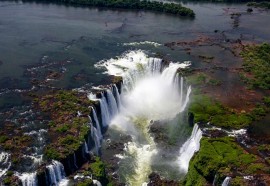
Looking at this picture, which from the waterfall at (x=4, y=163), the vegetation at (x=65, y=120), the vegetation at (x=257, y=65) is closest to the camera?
the waterfall at (x=4, y=163)

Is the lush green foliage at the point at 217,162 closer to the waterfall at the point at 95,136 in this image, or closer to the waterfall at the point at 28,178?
the waterfall at the point at 95,136

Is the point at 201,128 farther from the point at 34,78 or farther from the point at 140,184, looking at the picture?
the point at 34,78

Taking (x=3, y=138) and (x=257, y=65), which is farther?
(x=257, y=65)

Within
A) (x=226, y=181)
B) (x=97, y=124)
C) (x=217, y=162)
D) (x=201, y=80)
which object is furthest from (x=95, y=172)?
(x=201, y=80)

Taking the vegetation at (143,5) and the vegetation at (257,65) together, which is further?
the vegetation at (143,5)

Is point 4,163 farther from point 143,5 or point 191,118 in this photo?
point 143,5

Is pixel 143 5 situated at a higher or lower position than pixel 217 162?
higher

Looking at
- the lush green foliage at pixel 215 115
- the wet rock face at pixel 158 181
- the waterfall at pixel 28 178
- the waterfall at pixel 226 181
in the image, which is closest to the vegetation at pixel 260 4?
the lush green foliage at pixel 215 115
